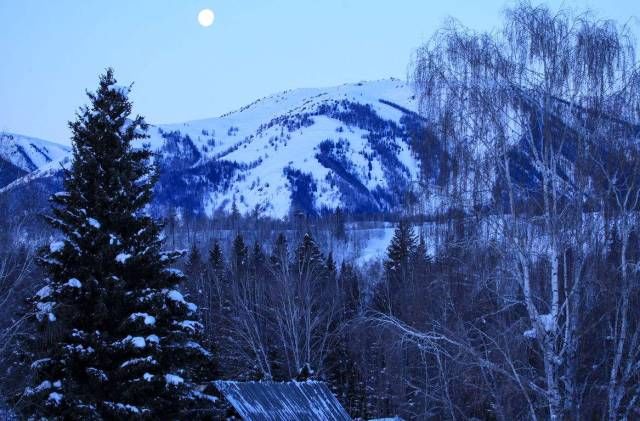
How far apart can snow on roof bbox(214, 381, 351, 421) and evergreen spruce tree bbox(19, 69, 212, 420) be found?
5.00 metres

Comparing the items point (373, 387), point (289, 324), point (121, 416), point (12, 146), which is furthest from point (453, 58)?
point (373, 387)

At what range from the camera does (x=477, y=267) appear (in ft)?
Result: 47.8

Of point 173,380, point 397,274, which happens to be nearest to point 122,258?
point 173,380

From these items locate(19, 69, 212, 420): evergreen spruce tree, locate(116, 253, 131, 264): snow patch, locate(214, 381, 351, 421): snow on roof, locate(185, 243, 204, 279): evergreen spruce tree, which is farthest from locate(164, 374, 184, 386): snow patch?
locate(185, 243, 204, 279): evergreen spruce tree

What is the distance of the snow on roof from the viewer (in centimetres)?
2447

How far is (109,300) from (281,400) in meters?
9.73

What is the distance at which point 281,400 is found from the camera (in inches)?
1028

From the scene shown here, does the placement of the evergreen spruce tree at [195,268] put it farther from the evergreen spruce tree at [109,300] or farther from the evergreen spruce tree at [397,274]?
the evergreen spruce tree at [109,300]

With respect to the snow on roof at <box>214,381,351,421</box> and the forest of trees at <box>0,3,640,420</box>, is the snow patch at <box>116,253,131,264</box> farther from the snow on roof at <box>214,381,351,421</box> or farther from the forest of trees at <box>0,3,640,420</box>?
the snow on roof at <box>214,381,351,421</box>

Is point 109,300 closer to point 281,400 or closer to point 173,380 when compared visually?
point 173,380

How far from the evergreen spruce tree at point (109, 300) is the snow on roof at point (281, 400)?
4996mm

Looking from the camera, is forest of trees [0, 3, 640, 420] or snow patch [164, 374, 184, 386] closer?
forest of trees [0, 3, 640, 420]

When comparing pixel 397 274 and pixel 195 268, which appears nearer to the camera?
pixel 397 274

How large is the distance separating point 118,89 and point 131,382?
7113 millimetres
